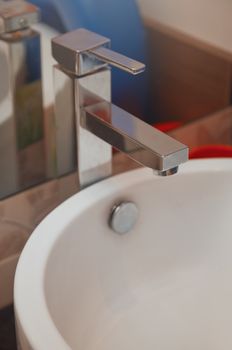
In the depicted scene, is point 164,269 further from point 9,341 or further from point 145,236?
point 9,341

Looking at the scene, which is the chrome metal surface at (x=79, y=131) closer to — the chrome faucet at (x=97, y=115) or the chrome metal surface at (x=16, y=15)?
the chrome faucet at (x=97, y=115)

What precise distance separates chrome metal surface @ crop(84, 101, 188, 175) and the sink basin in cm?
7

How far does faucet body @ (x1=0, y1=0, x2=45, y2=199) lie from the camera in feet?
2.91

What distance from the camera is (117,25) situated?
0.99m

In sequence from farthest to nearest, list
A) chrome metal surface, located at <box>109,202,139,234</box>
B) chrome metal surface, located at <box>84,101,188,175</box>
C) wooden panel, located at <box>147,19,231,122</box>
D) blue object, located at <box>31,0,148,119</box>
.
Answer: wooden panel, located at <box>147,19,231,122</box> → blue object, located at <box>31,0,148,119</box> → chrome metal surface, located at <box>109,202,139,234</box> → chrome metal surface, located at <box>84,101,188,175</box>

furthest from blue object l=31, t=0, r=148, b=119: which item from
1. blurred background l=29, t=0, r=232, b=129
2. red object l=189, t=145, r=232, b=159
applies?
red object l=189, t=145, r=232, b=159

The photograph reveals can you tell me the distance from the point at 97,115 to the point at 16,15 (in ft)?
0.68

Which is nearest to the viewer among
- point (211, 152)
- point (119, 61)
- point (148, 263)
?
point (119, 61)

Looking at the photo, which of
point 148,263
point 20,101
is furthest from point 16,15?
point 148,263

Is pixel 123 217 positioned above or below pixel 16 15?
below

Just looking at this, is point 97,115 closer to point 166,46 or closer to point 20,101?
point 20,101

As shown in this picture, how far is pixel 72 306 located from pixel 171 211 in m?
0.18

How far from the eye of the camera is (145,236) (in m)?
0.85

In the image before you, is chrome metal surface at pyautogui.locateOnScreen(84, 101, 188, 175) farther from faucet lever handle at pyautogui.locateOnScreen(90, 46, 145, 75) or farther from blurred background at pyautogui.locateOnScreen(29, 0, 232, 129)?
blurred background at pyautogui.locateOnScreen(29, 0, 232, 129)
